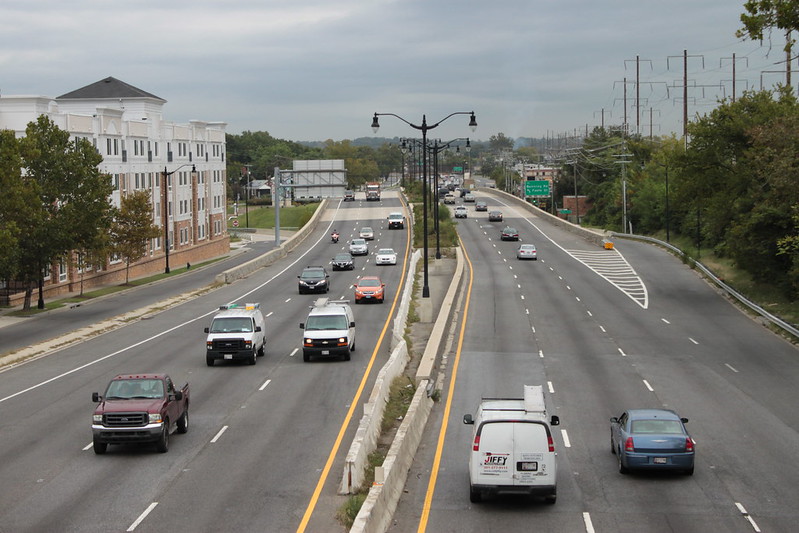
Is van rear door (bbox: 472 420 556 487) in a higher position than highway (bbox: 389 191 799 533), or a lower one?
higher

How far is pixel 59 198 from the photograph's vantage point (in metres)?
55.4

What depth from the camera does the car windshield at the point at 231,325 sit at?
3478 centimetres

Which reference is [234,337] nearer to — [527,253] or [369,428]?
[369,428]

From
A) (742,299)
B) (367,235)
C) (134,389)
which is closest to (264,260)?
(367,235)

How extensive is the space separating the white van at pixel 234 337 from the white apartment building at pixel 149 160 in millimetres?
27585

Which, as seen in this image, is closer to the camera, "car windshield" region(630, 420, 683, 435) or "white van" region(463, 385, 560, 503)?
"white van" region(463, 385, 560, 503)

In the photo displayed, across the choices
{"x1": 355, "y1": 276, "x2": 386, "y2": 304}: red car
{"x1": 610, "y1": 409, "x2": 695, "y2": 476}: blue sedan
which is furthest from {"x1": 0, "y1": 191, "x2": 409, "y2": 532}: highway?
{"x1": 355, "y1": 276, "x2": 386, "y2": 304}: red car

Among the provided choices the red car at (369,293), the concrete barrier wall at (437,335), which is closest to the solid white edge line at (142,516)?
the concrete barrier wall at (437,335)

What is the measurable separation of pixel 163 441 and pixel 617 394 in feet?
49.1

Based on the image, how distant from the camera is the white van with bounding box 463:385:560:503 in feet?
58.6

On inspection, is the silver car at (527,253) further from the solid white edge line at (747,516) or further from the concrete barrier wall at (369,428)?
the solid white edge line at (747,516)

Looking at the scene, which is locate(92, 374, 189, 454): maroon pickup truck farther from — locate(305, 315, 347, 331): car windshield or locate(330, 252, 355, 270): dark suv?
locate(330, 252, 355, 270): dark suv

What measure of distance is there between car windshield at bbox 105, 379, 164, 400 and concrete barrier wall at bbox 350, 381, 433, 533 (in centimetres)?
560

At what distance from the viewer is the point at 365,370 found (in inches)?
1318
